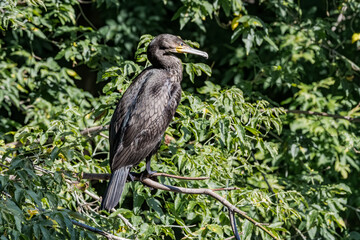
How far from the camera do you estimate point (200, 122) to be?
2949 mm

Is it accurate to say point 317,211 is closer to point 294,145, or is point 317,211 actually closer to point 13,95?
point 294,145

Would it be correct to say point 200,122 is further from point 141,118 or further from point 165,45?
point 165,45

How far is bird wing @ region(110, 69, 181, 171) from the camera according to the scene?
276cm

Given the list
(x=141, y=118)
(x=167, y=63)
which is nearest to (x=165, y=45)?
(x=167, y=63)

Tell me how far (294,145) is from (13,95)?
6.60 ft

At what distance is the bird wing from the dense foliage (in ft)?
0.50

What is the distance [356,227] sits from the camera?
4.87 m

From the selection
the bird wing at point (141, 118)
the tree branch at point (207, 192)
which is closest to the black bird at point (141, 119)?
the bird wing at point (141, 118)

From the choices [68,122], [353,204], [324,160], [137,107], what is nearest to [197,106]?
[137,107]

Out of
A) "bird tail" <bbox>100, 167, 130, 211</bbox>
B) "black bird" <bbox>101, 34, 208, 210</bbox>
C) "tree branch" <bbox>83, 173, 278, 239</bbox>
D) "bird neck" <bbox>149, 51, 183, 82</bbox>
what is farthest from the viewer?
"bird neck" <bbox>149, 51, 183, 82</bbox>

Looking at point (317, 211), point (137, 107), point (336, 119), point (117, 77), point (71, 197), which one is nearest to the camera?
point (137, 107)

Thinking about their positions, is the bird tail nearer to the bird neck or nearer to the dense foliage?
the dense foliage

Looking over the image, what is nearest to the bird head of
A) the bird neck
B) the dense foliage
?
the bird neck

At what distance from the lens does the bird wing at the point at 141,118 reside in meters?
2.76
